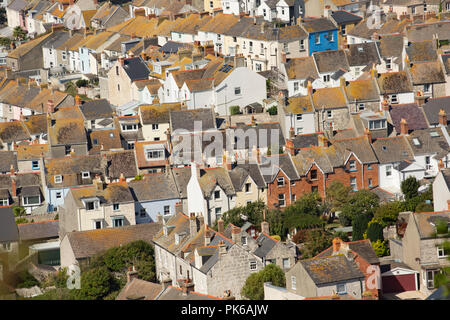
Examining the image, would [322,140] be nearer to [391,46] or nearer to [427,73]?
[427,73]

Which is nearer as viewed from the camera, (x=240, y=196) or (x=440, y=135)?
(x=240, y=196)

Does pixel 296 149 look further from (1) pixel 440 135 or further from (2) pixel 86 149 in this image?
(2) pixel 86 149

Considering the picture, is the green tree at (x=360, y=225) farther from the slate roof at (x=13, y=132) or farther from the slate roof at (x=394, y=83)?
the slate roof at (x=13, y=132)

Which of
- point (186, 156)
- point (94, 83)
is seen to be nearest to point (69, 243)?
point (186, 156)

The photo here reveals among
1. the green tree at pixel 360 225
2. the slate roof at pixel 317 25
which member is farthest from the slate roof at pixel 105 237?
the slate roof at pixel 317 25

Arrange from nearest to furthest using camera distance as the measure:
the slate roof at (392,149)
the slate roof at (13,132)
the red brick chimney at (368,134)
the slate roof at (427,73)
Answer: the slate roof at (392,149), the red brick chimney at (368,134), the slate roof at (427,73), the slate roof at (13,132)

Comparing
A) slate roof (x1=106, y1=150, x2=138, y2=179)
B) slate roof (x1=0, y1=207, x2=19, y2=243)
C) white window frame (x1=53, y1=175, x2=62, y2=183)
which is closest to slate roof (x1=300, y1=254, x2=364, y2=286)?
slate roof (x1=0, y1=207, x2=19, y2=243)

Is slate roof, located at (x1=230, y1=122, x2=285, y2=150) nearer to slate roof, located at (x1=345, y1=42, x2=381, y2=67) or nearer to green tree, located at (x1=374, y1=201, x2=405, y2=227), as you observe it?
slate roof, located at (x1=345, y1=42, x2=381, y2=67)
